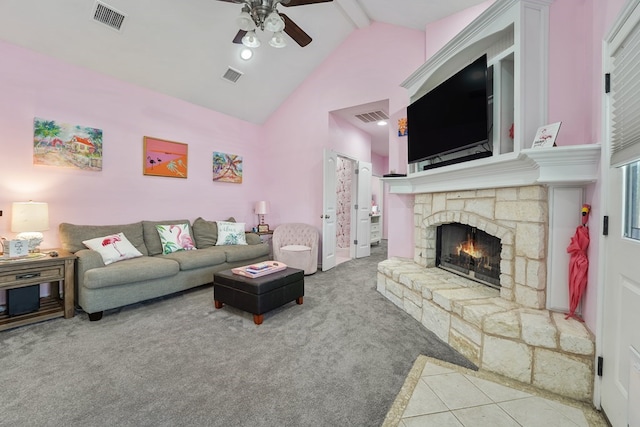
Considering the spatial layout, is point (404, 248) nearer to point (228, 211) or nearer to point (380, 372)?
point (380, 372)

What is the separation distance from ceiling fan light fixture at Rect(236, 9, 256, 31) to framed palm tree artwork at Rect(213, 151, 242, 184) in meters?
2.70

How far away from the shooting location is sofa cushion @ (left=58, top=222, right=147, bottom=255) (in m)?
2.98

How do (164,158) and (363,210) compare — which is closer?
(164,158)

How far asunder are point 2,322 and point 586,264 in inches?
177

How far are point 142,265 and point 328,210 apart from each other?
8.82ft

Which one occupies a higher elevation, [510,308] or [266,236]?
[266,236]

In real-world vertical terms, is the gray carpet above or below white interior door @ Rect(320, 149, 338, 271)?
below

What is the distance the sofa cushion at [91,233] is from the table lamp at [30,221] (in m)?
0.26

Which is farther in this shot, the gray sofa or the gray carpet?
the gray sofa

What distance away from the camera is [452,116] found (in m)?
2.59

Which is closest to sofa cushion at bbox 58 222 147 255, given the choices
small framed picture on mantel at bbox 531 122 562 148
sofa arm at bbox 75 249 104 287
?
sofa arm at bbox 75 249 104 287

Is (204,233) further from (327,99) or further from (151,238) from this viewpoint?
(327,99)

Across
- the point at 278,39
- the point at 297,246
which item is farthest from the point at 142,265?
the point at 278,39

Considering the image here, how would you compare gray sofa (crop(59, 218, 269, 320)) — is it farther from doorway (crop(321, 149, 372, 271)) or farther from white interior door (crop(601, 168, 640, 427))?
white interior door (crop(601, 168, 640, 427))
